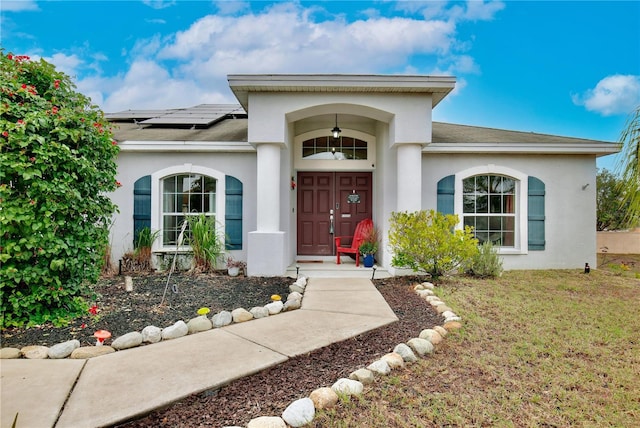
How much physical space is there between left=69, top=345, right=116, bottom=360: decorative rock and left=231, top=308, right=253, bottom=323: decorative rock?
124cm

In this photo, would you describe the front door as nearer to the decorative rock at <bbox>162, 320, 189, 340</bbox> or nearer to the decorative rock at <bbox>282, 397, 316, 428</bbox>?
the decorative rock at <bbox>162, 320, 189, 340</bbox>

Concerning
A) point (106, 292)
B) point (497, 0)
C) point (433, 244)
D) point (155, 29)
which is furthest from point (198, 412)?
point (155, 29)

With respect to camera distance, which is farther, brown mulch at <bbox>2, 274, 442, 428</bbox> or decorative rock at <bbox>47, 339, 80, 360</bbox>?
decorative rock at <bbox>47, 339, 80, 360</bbox>

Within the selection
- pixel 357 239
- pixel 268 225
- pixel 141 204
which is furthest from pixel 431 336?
pixel 141 204

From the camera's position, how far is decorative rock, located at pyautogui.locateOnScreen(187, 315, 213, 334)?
3.60m

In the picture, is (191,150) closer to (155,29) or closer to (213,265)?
(213,265)

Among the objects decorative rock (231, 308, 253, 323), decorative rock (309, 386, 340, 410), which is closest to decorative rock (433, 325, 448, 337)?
decorative rock (309, 386, 340, 410)

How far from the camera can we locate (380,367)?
2.68 meters

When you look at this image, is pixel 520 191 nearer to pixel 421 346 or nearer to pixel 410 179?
pixel 410 179

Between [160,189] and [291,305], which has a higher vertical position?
[160,189]

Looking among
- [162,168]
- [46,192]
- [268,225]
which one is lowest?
[268,225]

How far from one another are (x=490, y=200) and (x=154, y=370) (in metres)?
7.33

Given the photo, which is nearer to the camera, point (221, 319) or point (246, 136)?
point (221, 319)

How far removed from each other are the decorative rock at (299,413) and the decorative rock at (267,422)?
0.16 ft
